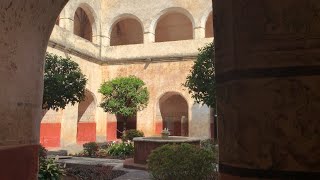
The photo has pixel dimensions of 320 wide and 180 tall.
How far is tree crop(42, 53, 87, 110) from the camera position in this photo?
10172mm

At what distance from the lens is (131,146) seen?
12.9 metres

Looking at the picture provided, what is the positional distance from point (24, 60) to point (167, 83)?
618 inches

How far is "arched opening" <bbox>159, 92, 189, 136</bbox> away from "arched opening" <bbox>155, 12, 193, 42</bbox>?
4.64 metres

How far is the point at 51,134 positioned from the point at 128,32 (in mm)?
10993

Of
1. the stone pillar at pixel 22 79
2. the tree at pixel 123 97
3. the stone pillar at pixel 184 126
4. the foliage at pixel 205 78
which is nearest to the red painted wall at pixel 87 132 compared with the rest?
the tree at pixel 123 97

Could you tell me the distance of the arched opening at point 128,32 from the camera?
2411 centimetres

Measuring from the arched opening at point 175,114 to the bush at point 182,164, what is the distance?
44.2 feet

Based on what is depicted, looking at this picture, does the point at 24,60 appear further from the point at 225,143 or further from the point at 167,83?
the point at 167,83

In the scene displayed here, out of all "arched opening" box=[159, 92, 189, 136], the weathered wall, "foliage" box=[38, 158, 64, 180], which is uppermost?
the weathered wall

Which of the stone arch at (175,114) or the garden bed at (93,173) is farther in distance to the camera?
the stone arch at (175,114)

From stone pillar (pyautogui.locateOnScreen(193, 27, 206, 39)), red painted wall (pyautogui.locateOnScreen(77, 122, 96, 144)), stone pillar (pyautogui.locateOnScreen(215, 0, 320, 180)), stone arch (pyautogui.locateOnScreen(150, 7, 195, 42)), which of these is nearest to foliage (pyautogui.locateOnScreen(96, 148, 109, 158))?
red painted wall (pyautogui.locateOnScreen(77, 122, 96, 144))

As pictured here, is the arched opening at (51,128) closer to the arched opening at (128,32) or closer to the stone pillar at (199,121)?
the stone pillar at (199,121)

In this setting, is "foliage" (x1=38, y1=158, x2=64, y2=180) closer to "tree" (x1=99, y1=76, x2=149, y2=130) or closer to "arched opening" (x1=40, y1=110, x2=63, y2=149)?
"tree" (x1=99, y1=76, x2=149, y2=130)

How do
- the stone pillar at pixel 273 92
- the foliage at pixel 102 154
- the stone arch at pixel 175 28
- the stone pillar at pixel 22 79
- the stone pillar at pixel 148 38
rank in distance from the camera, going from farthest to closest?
the stone arch at pixel 175 28 → the stone pillar at pixel 148 38 → the foliage at pixel 102 154 → the stone pillar at pixel 22 79 → the stone pillar at pixel 273 92
